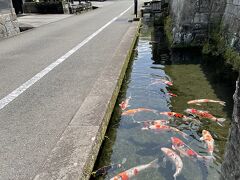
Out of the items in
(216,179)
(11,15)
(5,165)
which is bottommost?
(216,179)

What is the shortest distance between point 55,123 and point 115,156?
1279 mm

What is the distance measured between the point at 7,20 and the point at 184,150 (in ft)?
40.5

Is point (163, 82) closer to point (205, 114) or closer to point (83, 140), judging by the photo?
point (205, 114)

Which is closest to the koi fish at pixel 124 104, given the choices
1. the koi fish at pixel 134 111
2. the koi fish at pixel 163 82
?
the koi fish at pixel 134 111

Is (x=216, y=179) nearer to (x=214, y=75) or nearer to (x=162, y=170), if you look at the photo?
(x=162, y=170)

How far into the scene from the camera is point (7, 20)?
13.6 metres

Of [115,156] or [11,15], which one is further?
[11,15]

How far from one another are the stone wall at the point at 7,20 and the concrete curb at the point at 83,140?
372 inches

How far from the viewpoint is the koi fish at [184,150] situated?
170 inches

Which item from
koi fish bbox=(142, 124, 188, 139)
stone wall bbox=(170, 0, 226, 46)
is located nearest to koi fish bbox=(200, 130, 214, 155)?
koi fish bbox=(142, 124, 188, 139)

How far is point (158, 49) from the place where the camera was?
476 inches

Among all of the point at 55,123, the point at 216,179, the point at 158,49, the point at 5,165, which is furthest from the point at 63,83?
the point at 158,49

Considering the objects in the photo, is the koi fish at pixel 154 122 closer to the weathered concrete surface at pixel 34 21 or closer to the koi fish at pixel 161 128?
the koi fish at pixel 161 128

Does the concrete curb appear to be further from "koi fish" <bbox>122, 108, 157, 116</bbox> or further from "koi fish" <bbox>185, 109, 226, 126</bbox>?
"koi fish" <bbox>185, 109, 226, 126</bbox>
